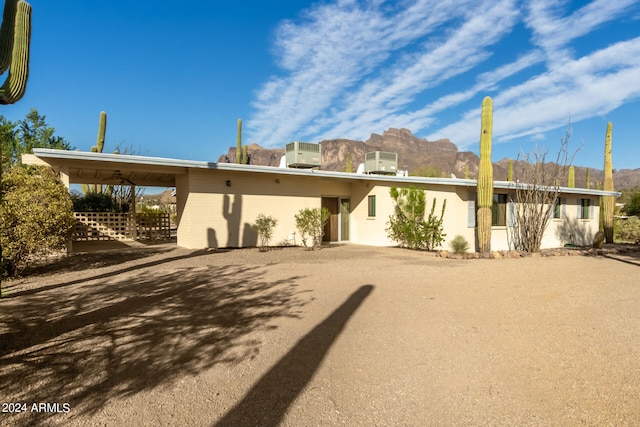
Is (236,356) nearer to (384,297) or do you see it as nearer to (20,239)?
(384,297)

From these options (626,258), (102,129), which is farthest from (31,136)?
(626,258)

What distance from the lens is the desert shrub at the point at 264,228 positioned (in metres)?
13.2

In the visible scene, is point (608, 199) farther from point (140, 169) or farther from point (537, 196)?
point (140, 169)

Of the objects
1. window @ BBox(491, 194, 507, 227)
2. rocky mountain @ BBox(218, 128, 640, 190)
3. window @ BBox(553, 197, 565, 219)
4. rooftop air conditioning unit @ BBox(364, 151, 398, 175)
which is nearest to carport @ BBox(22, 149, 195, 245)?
rooftop air conditioning unit @ BBox(364, 151, 398, 175)

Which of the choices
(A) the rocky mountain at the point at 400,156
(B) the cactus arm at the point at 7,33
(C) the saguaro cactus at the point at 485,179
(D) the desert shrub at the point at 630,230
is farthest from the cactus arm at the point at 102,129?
(A) the rocky mountain at the point at 400,156

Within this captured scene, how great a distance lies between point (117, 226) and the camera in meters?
14.4

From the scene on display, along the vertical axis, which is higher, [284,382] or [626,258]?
[626,258]

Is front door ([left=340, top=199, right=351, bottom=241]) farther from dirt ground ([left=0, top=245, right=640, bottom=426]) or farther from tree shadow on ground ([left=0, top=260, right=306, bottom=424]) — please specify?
tree shadow on ground ([left=0, top=260, right=306, bottom=424])

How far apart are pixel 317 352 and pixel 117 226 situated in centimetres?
1302

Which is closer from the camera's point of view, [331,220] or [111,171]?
[111,171]

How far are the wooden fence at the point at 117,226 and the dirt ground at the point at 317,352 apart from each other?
6908 mm

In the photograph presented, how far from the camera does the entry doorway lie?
16.5 metres

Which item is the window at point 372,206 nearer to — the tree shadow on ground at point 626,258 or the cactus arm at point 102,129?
the tree shadow on ground at point 626,258

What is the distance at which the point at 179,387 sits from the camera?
10.4ft
